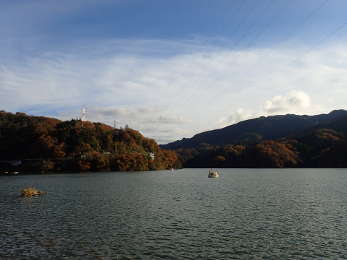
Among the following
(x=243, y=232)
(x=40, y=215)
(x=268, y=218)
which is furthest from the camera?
(x=40, y=215)

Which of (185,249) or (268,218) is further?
(268,218)

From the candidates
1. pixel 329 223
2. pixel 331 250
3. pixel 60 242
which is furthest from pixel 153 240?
pixel 329 223

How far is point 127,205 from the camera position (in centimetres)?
7656

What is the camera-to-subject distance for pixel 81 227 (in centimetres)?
5225

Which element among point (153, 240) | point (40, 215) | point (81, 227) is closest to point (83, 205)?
point (40, 215)

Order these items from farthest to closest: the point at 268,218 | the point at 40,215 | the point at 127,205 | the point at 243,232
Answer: the point at 127,205
the point at 40,215
the point at 268,218
the point at 243,232

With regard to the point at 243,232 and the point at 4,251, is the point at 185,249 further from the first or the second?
the point at 4,251

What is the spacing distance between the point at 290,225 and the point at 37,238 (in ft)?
114

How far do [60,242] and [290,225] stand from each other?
31.8 metres

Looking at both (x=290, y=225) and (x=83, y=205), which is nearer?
(x=290, y=225)

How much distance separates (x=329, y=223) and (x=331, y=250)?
16.1 meters

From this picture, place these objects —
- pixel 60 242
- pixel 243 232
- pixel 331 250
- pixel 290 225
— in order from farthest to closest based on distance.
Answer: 1. pixel 290 225
2. pixel 243 232
3. pixel 60 242
4. pixel 331 250

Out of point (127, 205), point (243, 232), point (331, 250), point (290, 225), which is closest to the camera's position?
point (331, 250)

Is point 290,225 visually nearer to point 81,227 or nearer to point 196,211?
point 196,211
